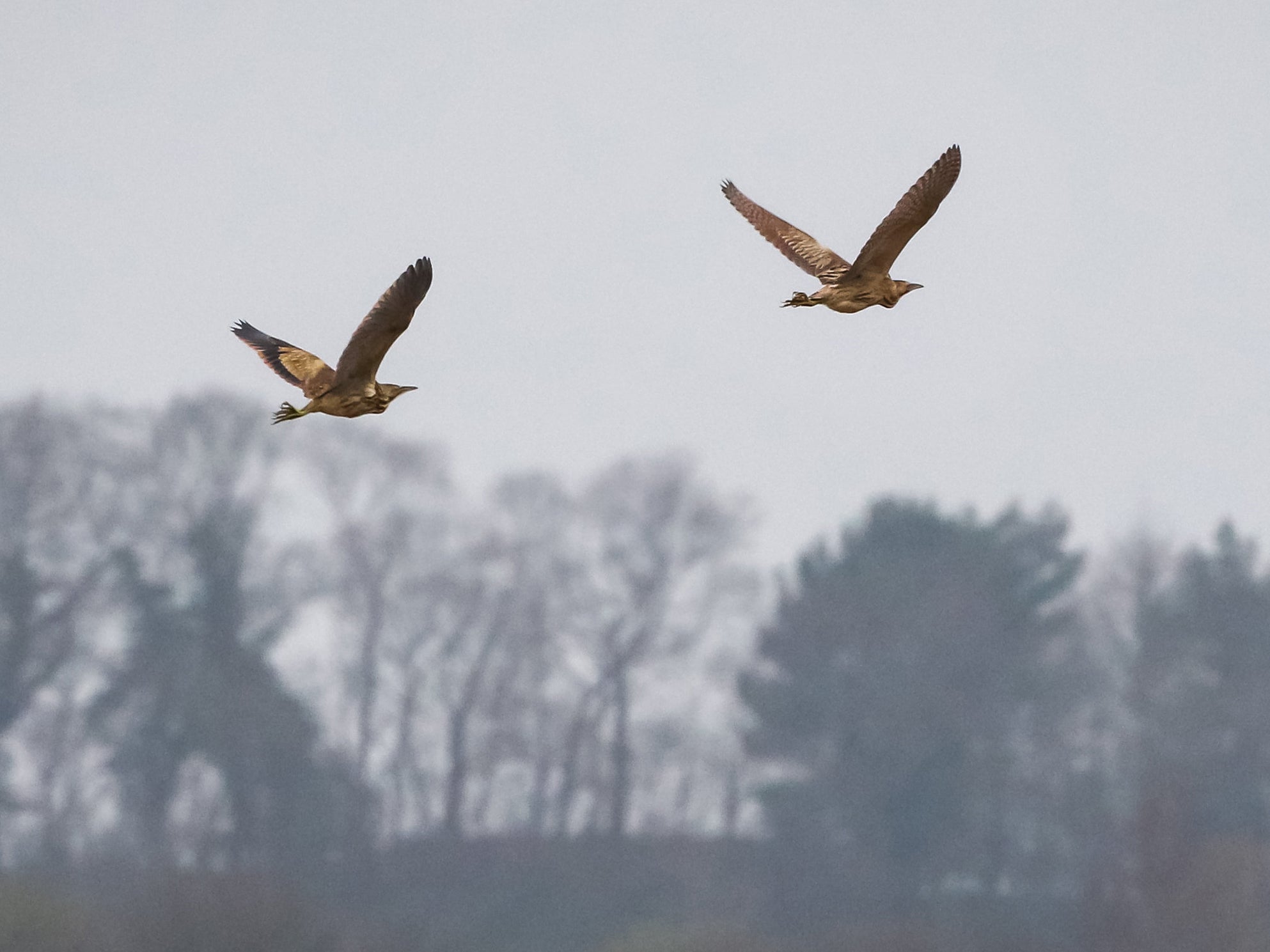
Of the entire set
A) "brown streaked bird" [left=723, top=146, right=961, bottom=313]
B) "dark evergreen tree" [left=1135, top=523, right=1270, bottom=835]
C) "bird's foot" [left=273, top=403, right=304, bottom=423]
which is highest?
"dark evergreen tree" [left=1135, top=523, right=1270, bottom=835]

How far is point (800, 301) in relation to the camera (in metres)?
10.6

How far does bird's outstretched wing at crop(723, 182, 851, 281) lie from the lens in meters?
11.8

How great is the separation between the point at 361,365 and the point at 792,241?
10.9 ft

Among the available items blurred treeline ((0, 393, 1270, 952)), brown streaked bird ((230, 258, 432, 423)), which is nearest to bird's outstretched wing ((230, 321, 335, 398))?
brown streaked bird ((230, 258, 432, 423))

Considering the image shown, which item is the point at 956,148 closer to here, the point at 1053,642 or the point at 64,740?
the point at 64,740

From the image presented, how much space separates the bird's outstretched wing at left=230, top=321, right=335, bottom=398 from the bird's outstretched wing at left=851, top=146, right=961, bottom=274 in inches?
117

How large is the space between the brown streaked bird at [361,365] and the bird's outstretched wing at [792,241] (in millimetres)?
2669

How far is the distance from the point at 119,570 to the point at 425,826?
28.0 ft

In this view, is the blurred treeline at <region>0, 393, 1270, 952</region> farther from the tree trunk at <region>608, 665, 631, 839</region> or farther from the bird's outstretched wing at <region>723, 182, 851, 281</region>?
the bird's outstretched wing at <region>723, 182, 851, 281</region>

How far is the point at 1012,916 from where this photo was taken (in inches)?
1690

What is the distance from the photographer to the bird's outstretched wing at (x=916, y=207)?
10578mm

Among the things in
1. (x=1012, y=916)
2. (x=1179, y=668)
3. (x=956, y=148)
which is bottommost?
(x=1012, y=916)

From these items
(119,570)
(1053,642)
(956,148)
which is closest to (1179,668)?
(1053,642)

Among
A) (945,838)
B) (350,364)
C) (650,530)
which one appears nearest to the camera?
(350,364)
